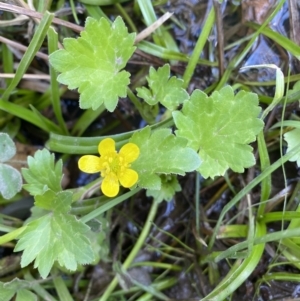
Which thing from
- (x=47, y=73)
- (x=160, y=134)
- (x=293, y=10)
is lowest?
(x=47, y=73)

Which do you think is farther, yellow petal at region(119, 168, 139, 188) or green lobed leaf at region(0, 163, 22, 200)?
green lobed leaf at region(0, 163, 22, 200)

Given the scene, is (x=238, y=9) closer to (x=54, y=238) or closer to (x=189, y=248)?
(x=189, y=248)

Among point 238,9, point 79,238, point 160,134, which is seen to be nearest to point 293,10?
point 238,9

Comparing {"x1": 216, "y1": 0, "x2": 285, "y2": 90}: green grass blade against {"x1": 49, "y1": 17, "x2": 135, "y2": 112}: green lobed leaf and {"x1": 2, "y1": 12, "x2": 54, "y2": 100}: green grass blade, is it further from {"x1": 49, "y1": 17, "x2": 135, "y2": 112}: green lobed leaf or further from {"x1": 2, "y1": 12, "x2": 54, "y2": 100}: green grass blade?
{"x1": 2, "y1": 12, "x2": 54, "y2": 100}: green grass blade

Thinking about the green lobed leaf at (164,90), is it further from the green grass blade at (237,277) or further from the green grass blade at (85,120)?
the green grass blade at (237,277)

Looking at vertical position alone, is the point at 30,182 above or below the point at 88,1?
below

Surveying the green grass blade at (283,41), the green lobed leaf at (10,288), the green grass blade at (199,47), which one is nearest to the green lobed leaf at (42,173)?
the green lobed leaf at (10,288)

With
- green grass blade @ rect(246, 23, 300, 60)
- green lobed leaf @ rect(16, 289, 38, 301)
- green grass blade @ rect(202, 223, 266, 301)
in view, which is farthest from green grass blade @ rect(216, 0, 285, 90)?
green lobed leaf @ rect(16, 289, 38, 301)
